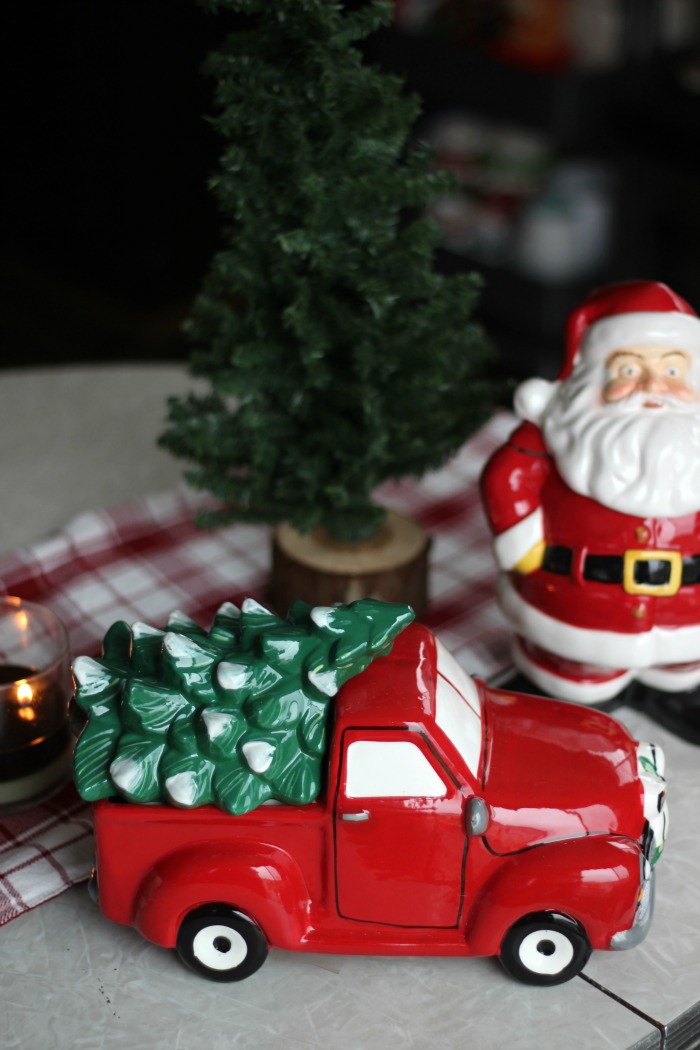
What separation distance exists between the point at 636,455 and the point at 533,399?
0.10 metres

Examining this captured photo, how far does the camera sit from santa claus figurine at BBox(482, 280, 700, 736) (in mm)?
945

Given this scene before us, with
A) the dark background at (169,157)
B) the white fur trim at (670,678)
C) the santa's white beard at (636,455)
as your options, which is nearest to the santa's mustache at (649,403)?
the santa's white beard at (636,455)

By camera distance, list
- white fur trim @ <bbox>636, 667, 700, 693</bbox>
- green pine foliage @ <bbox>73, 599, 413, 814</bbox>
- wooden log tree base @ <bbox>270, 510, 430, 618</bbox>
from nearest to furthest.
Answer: green pine foliage @ <bbox>73, 599, 413, 814</bbox>
white fur trim @ <bbox>636, 667, 700, 693</bbox>
wooden log tree base @ <bbox>270, 510, 430, 618</bbox>

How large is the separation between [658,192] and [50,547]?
1615 mm

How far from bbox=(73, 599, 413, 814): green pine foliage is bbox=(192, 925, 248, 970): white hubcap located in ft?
0.31

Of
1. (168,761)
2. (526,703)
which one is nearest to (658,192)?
(526,703)

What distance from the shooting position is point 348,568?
3.79 ft

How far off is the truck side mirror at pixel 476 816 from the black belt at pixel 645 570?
26cm

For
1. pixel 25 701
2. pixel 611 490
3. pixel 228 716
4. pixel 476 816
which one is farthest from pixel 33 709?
pixel 611 490

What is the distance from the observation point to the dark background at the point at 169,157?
90.4 inches

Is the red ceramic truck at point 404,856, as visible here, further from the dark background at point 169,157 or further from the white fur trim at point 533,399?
the dark background at point 169,157

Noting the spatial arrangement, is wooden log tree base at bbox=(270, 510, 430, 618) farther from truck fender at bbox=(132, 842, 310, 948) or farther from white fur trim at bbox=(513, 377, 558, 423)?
truck fender at bbox=(132, 842, 310, 948)

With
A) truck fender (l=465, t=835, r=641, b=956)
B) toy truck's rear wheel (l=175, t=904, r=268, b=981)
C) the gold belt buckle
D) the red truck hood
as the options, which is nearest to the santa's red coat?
the gold belt buckle

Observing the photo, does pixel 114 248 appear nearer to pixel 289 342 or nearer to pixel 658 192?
pixel 658 192
